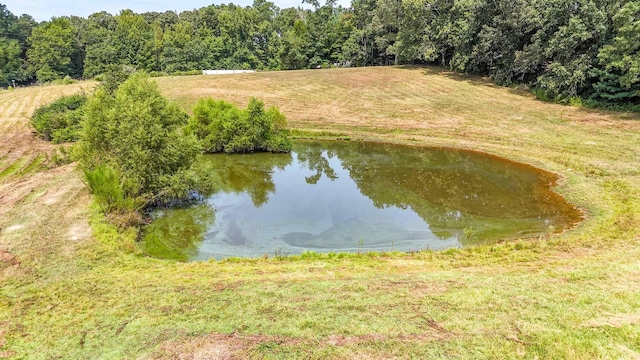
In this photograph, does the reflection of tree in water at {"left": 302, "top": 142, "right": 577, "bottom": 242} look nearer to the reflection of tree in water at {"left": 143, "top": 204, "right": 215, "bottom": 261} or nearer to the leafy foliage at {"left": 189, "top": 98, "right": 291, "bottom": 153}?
the leafy foliage at {"left": 189, "top": 98, "right": 291, "bottom": 153}

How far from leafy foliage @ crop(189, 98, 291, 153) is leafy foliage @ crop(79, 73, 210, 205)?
7.35 m

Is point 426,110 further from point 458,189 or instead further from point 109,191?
point 109,191

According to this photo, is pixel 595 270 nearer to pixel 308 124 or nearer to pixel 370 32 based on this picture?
pixel 308 124

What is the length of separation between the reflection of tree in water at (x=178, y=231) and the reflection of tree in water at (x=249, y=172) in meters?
2.88

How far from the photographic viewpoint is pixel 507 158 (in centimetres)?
2472

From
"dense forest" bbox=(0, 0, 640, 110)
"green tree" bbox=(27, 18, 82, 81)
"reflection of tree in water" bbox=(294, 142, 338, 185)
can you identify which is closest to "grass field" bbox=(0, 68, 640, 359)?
"reflection of tree in water" bbox=(294, 142, 338, 185)

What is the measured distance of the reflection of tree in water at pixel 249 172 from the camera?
21.8 meters

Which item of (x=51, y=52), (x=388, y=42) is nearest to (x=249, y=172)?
(x=388, y=42)

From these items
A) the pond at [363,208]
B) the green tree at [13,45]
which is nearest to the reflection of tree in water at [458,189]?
the pond at [363,208]

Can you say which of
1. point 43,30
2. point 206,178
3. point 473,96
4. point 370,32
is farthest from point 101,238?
point 43,30

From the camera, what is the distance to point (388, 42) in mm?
58875

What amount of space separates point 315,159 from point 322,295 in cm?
1833

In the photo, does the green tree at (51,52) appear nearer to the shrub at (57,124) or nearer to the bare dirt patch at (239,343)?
the shrub at (57,124)

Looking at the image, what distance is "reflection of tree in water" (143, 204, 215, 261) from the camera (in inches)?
581
